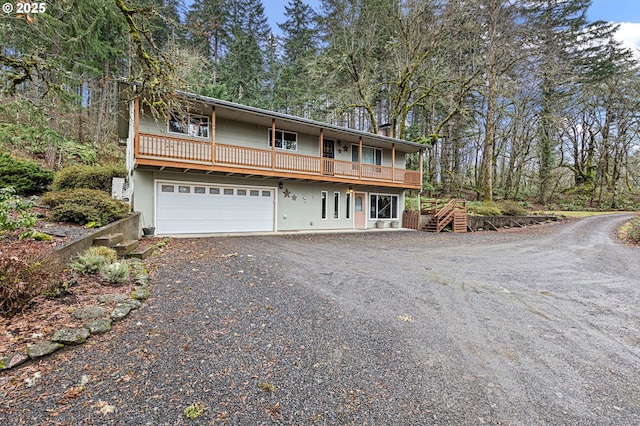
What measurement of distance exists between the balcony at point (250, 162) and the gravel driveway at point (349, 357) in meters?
5.75

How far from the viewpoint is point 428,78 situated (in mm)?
19859

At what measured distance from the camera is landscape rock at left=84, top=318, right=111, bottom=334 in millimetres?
3197

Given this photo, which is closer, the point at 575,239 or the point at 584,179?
the point at 575,239

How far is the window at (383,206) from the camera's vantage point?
57.0ft

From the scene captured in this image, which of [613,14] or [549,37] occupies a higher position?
[613,14]

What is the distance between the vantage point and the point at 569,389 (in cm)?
262

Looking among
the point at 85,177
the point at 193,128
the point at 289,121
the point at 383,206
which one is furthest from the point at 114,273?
the point at 383,206

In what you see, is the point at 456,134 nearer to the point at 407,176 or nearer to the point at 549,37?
the point at 549,37

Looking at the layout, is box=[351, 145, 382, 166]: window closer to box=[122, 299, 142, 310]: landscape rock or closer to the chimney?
the chimney

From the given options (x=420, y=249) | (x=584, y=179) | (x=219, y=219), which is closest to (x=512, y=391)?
(x=420, y=249)

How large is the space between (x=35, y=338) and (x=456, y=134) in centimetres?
2868

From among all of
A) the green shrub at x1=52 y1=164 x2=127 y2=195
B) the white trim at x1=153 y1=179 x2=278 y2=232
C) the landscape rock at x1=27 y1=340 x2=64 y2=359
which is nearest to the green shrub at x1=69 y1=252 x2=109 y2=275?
the landscape rock at x1=27 y1=340 x2=64 y2=359

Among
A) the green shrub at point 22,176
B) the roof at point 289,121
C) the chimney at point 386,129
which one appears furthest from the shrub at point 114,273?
the chimney at point 386,129

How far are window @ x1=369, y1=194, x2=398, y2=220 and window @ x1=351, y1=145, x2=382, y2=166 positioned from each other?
1982 mm
